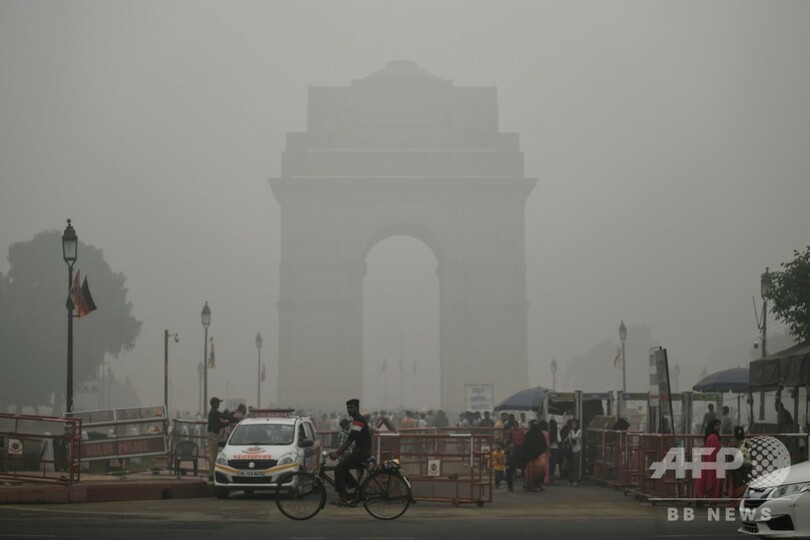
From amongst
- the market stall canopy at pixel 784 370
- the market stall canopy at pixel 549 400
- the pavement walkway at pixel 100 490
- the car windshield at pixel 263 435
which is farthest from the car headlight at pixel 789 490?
the market stall canopy at pixel 549 400

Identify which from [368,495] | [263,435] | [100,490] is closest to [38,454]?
[100,490]

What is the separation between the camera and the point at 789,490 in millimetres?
11336

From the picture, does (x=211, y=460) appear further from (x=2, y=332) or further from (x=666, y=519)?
(x=2, y=332)

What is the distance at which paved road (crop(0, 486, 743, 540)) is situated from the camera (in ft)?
Answer: 46.2

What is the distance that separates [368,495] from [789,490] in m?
6.08

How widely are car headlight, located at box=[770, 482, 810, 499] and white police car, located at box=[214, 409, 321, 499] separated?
9.52 m

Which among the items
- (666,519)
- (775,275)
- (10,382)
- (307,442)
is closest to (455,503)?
(307,442)

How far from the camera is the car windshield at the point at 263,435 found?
71.1 ft

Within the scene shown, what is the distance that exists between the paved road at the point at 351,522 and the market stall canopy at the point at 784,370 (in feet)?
10.5

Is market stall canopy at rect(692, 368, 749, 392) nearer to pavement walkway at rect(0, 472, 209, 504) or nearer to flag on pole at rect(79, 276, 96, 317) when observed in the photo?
pavement walkway at rect(0, 472, 209, 504)

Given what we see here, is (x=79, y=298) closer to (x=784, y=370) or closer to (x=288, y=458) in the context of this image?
(x=288, y=458)

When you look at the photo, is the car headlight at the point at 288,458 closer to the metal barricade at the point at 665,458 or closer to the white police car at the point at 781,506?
the metal barricade at the point at 665,458

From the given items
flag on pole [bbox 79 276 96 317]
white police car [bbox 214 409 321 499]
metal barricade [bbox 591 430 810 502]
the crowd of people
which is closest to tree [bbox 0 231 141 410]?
flag on pole [bbox 79 276 96 317]

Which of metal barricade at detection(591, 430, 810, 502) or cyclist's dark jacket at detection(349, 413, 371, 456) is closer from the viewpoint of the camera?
cyclist's dark jacket at detection(349, 413, 371, 456)
